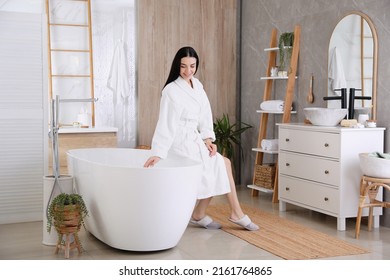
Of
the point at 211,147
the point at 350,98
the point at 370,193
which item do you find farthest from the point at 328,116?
the point at 211,147

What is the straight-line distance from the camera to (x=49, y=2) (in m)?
6.63

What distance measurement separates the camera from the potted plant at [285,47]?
6.54 metres

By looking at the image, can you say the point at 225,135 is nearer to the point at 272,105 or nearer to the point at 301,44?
the point at 272,105

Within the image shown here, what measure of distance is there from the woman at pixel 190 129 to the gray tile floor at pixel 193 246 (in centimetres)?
37

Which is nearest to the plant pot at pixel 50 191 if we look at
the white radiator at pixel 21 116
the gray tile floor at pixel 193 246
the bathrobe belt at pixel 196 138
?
the gray tile floor at pixel 193 246

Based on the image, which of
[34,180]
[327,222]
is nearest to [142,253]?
[34,180]

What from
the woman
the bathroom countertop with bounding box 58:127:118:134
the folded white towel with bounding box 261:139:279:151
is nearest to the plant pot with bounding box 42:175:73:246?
the woman

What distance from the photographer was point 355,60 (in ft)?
18.3

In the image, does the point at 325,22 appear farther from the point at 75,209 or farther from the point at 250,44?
the point at 75,209

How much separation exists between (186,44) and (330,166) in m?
2.76

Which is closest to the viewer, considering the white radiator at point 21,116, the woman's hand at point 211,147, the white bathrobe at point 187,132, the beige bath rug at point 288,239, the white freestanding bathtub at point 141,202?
the white freestanding bathtub at point 141,202

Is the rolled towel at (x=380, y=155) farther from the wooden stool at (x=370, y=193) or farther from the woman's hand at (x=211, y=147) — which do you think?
the woman's hand at (x=211, y=147)

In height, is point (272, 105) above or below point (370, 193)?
above

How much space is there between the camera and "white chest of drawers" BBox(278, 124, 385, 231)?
5.16m
